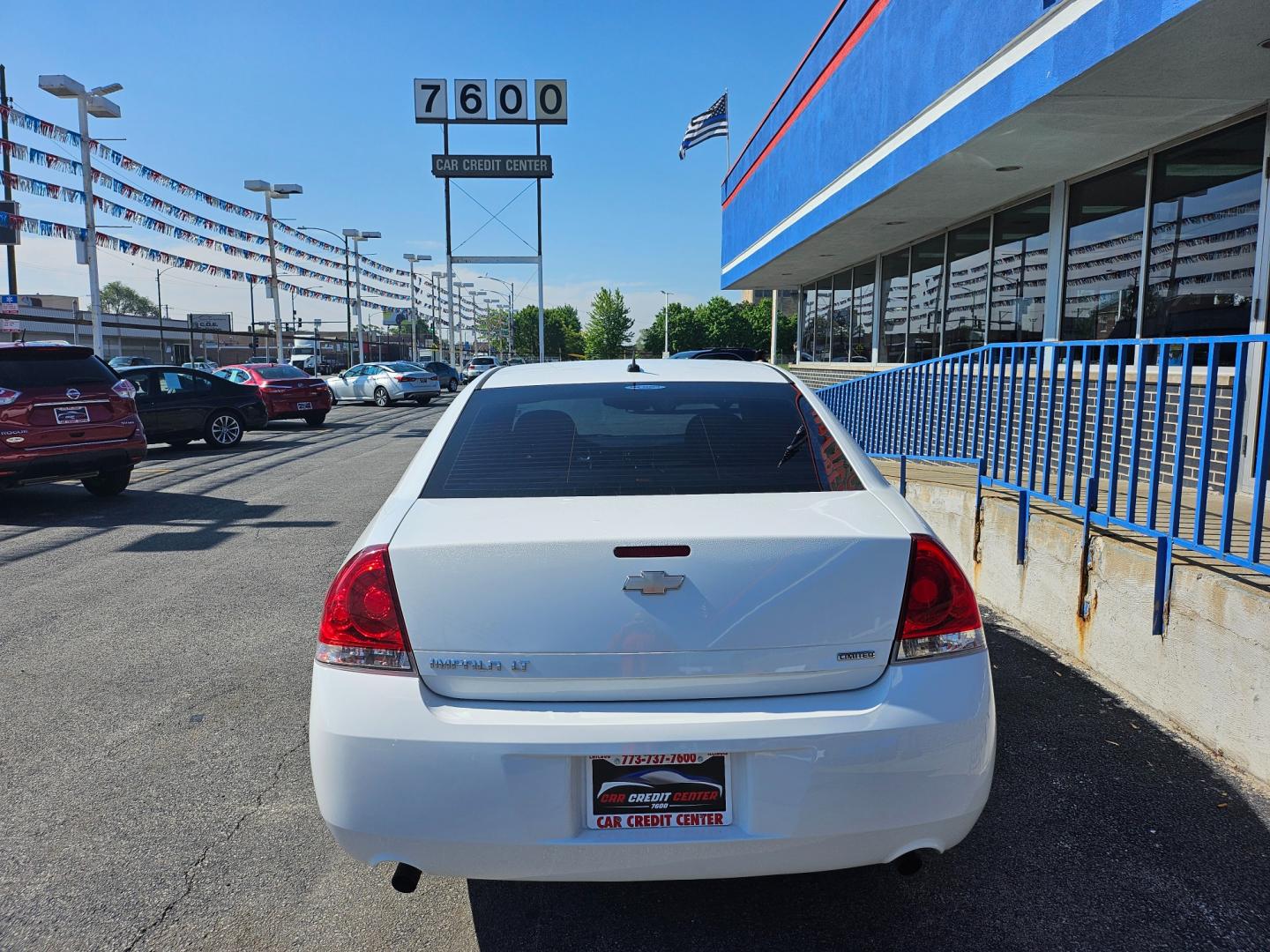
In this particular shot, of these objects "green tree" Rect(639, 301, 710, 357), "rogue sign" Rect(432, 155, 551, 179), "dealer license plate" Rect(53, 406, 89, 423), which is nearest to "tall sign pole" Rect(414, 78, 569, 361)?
"rogue sign" Rect(432, 155, 551, 179)

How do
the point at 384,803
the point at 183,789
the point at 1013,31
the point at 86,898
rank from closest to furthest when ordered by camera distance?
the point at 384,803
the point at 86,898
the point at 183,789
the point at 1013,31

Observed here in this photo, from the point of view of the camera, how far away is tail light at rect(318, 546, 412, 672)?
7.29ft

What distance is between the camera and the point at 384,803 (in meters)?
2.14

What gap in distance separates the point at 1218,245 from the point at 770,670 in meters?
7.32

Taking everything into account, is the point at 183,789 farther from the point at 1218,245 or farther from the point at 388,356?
the point at 388,356

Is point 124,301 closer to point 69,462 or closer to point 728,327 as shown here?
point 728,327

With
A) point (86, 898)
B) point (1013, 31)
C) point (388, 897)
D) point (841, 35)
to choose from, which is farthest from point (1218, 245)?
point (86, 898)

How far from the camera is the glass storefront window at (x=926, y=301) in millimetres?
14047

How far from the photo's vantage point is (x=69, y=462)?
904 cm

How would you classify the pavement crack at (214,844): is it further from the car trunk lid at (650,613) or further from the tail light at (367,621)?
the car trunk lid at (650,613)

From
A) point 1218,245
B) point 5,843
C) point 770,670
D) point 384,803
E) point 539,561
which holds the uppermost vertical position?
point 1218,245

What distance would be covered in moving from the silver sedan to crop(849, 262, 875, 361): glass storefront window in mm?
16705

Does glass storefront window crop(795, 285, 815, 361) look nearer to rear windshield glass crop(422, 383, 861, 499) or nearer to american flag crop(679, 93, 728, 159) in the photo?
american flag crop(679, 93, 728, 159)

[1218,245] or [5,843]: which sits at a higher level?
[1218,245]
